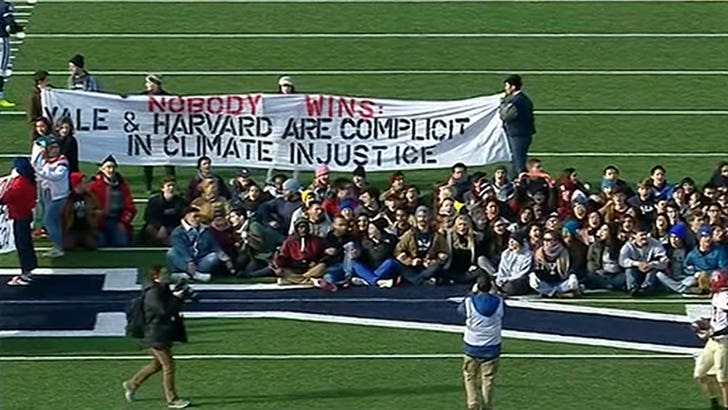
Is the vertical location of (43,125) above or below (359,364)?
above

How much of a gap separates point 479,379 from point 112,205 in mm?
6730

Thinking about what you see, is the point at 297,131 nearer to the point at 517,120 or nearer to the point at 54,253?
the point at 517,120

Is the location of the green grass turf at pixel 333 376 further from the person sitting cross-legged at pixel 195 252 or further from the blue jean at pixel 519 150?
the blue jean at pixel 519 150

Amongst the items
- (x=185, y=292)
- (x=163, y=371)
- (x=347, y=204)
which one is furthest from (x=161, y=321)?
(x=347, y=204)

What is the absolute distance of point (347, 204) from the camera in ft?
82.1

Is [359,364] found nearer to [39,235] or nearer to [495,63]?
[39,235]

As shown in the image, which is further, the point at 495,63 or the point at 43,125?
the point at 495,63

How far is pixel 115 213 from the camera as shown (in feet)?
83.9

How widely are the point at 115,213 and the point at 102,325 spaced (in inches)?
108

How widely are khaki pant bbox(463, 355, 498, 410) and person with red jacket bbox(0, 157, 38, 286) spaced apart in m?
6.07

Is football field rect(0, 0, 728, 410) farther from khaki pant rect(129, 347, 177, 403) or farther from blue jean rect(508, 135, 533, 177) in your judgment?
blue jean rect(508, 135, 533, 177)

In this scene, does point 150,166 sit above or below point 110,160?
below

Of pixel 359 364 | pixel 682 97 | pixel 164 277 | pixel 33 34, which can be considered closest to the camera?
pixel 164 277

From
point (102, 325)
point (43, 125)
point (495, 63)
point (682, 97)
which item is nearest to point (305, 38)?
point (495, 63)
